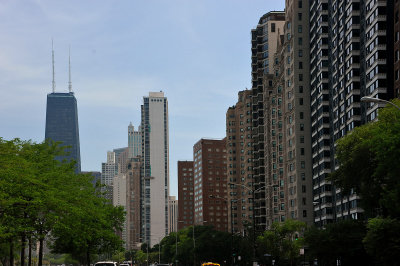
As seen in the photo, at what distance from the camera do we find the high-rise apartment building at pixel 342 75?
4505 inches

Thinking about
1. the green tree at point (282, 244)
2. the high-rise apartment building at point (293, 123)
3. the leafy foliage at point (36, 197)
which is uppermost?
the high-rise apartment building at point (293, 123)

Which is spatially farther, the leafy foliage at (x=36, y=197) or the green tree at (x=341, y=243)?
the green tree at (x=341, y=243)

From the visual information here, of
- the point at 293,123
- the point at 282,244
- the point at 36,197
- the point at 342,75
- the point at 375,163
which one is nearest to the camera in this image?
the point at 36,197

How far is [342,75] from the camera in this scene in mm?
133250

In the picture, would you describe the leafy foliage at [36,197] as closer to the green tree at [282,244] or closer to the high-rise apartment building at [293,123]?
the green tree at [282,244]

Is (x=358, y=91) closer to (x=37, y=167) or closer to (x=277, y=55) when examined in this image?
(x=277, y=55)

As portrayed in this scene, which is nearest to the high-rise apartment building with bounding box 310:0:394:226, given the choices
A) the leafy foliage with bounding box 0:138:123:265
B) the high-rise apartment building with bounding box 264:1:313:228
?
the high-rise apartment building with bounding box 264:1:313:228

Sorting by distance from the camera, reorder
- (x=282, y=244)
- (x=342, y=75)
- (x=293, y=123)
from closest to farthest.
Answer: (x=282, y=244), (x=342, y=75), (x=293, y=123)

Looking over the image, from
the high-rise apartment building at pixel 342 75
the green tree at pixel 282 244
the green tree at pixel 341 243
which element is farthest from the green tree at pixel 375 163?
the high-rise apartment building at pixel 342 75

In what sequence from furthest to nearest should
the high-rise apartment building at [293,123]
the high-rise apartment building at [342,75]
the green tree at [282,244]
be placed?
→ the high-rise apartment building at [293,123] → the green tree at [282,244] → the high-rise apartment building at [342,75]

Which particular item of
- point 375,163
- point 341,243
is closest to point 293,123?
point 341,243

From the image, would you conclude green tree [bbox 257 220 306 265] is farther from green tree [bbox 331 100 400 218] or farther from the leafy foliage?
the leafy foliage

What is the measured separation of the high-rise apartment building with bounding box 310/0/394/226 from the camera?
114 metres

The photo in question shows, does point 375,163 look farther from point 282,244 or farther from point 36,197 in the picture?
point 282,244
